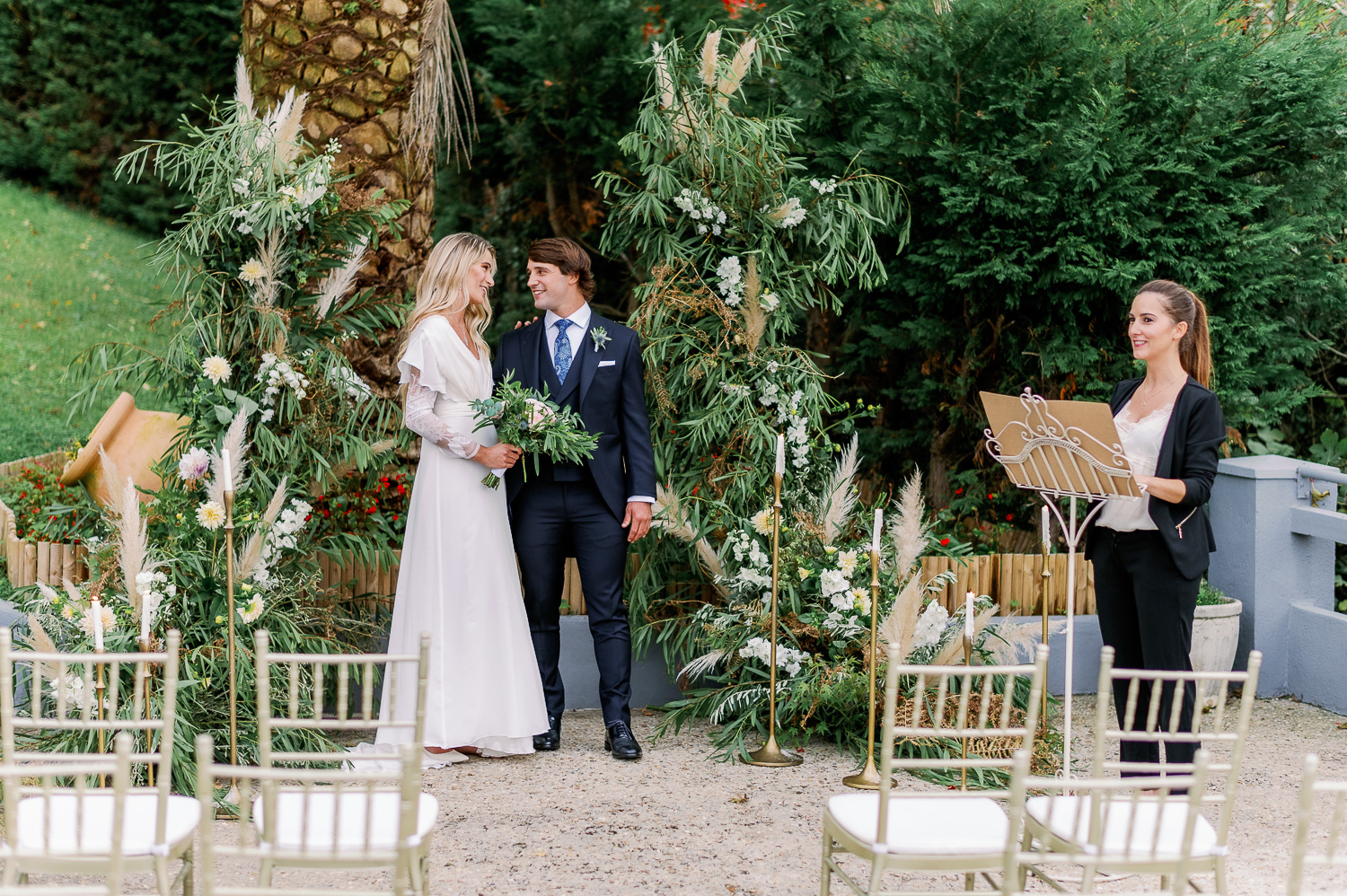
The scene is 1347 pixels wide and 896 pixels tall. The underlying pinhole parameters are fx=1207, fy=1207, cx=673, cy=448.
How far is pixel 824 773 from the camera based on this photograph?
450 cm

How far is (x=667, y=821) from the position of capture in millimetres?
4016

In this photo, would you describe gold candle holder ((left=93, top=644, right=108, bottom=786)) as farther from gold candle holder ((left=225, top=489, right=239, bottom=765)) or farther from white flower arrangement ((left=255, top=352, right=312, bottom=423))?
white flower arrangement ((left=255, top=352, right=312, bottom=423))

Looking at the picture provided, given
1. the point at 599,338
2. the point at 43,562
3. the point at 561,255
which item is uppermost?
the point at 561,255

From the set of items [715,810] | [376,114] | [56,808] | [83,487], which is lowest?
[715,810]

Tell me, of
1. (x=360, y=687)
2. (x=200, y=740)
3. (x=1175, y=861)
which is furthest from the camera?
(x=360, y=687)

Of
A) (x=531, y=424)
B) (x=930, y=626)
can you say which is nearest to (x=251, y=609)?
(x=531, y=424)

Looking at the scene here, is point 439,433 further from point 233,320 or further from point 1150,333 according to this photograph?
point 1150,333

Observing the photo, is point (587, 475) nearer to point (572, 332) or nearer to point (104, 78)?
point (572, 332)

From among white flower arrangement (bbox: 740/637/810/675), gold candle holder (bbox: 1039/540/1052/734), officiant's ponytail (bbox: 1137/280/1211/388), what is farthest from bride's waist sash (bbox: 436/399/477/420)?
officiant's ponytail (bbox: 1137/280/1211/388)

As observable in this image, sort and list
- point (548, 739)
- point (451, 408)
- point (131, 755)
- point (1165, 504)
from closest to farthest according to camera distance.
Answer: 1. point (131, 755)
2. point (1165, 504)
3. point (451, 408)
4. point (548, 739)

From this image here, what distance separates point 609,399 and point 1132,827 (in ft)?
8.54

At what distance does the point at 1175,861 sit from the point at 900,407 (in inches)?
179

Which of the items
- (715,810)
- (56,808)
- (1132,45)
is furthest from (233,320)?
(1132,45)

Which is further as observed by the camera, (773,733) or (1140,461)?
(773,733)
